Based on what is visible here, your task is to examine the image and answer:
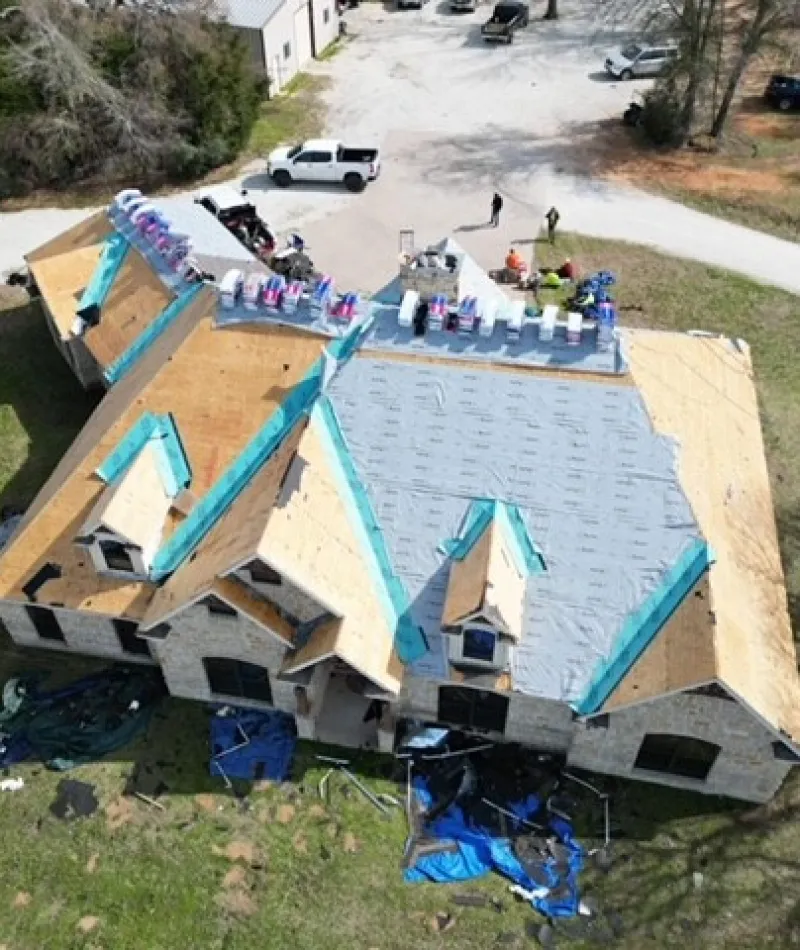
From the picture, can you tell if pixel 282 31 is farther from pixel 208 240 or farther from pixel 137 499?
pixel 137 499

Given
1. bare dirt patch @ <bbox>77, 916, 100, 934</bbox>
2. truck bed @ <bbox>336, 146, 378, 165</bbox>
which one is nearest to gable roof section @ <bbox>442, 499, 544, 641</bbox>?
bare dirt patch @ <bbox>77, 916, 100, 934</bbox>

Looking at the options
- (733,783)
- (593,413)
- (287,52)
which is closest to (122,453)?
(593,413)

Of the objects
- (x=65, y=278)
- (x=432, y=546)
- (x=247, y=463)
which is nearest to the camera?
(x=432, y=546)

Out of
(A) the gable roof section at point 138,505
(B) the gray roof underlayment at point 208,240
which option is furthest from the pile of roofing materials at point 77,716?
(B) the gray roof underlayment at point 208,240

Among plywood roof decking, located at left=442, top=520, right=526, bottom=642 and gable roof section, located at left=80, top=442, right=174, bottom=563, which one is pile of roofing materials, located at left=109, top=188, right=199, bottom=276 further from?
plywood roof decking, located at left=442, top=520, right=526, bottom=642

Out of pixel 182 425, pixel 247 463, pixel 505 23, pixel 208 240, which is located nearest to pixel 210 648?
pixel 247 463

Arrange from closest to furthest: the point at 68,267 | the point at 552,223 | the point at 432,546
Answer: the point at 432,546 < the point at 68,267 < the point at 552,223

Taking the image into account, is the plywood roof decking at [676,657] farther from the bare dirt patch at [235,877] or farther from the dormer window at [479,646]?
the bare dirt patch at [235,877]
